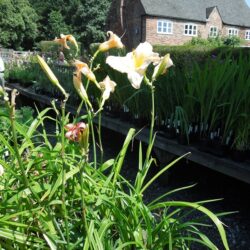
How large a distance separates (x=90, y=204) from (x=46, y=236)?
20 cm

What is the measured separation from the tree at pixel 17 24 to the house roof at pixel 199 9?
16738 millimetres

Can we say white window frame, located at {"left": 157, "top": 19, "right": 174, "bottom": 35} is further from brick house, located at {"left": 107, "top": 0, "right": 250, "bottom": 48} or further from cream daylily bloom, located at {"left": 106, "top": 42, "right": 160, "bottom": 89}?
cream daylily bloom, located at {"left": 106, "top": 42, "right": 160, "bottom": 89}

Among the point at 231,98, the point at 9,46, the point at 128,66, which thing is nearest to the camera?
the point at 128,66

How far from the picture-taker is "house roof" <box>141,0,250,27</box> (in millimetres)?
26141

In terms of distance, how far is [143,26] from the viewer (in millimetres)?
25344

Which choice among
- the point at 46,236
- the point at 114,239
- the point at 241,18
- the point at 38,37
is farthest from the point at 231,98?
the point at 38,37

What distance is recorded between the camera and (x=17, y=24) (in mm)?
35875

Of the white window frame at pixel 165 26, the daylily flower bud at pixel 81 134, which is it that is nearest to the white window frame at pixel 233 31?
the white window frame at pixel 165 26

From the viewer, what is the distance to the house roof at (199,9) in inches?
1029

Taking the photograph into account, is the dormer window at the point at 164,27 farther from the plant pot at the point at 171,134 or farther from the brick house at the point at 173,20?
the plant pot at the point at 171,134

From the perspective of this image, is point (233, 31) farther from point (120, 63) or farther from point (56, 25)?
point (120, 63)

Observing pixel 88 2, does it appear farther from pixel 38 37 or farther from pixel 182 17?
pixel 182 17

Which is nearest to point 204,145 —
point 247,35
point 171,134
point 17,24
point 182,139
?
point 182,139

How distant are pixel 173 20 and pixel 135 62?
90.9 ft
